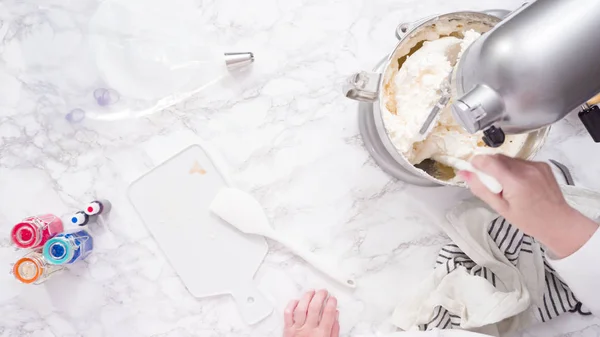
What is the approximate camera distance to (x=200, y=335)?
791mm

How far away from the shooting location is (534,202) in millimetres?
536

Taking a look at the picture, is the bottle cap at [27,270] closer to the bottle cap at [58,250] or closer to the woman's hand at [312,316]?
the bottle cap at [58,250]

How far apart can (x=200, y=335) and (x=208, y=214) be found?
18 centimetres

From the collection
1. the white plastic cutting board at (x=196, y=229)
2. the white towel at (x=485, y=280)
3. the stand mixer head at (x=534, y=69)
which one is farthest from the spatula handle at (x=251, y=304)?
the stand mixer head at (x=534, y=69)

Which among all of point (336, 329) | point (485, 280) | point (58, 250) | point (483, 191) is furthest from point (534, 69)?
point (58, 250)

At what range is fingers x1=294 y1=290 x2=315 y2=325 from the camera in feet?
2.52

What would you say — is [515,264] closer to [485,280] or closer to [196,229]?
[485,280]

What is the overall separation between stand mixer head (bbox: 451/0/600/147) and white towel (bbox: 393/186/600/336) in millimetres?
314

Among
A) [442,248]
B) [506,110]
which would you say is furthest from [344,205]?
[506,110]

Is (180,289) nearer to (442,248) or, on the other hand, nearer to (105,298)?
(105,298)

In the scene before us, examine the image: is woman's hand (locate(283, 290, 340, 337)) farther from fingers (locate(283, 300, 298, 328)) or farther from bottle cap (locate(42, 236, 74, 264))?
bottle cap (locate(42, 236, 74, 264))

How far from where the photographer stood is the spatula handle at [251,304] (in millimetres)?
786

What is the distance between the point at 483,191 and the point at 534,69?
0.16m

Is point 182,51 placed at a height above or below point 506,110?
below
